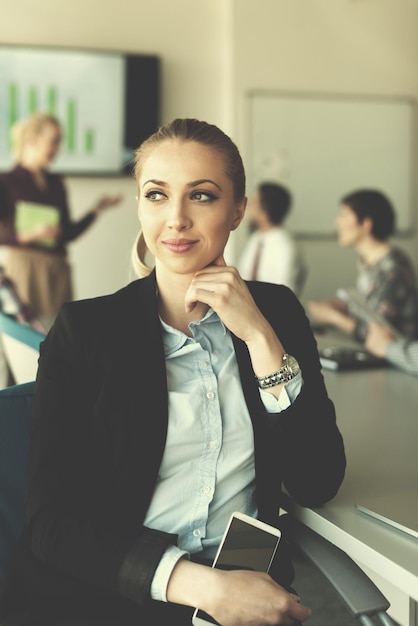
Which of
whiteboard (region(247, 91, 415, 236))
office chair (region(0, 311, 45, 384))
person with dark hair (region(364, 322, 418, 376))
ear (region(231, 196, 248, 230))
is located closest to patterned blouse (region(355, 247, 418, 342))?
person with dark hair (region(364, 322, 418, 376))

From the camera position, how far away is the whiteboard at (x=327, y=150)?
5.27 meters

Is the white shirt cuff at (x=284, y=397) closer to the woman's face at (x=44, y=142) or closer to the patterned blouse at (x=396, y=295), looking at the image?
the patterned blouse at (x=396, y=295)

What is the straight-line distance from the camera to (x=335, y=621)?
219 centimetres

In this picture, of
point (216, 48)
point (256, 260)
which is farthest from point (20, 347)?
point (216, 48)

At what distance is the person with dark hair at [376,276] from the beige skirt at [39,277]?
67.7 inches

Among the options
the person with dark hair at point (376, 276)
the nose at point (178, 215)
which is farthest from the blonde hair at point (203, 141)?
the person with dark hair at point (376, 276)

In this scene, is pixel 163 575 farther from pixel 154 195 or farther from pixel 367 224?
pixel 367 224

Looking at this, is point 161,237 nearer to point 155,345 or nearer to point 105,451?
point 155,345

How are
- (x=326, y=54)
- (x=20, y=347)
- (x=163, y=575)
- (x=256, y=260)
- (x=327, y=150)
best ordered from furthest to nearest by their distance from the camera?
(x=327, y=150), (x=326, y=54), (x=256, y=260), (x=20, y=347), (x=163, y=575)

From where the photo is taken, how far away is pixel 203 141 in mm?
1192

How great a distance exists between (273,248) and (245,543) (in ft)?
11.1

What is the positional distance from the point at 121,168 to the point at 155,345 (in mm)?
4063

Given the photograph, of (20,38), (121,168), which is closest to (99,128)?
(121,168)

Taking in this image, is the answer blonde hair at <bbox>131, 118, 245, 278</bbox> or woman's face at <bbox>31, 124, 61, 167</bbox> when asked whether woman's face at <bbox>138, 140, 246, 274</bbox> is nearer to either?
blonde hair at <bbox>131, 118, 245, 278</bbox>
